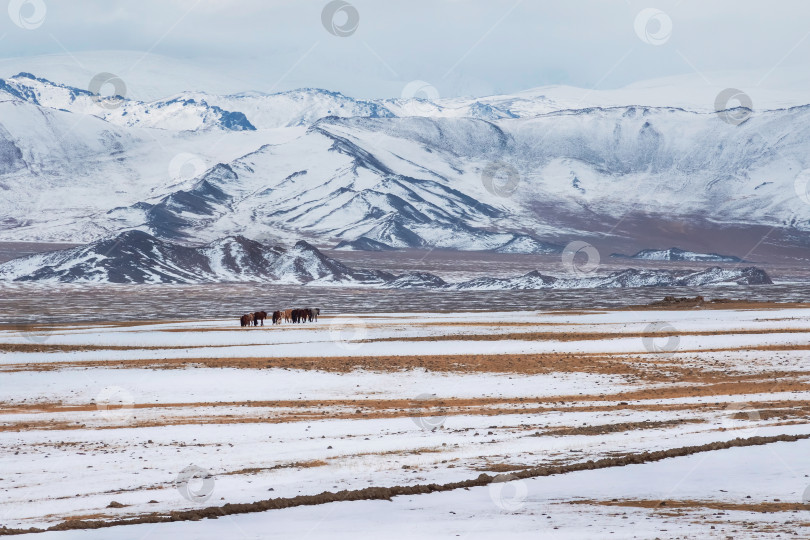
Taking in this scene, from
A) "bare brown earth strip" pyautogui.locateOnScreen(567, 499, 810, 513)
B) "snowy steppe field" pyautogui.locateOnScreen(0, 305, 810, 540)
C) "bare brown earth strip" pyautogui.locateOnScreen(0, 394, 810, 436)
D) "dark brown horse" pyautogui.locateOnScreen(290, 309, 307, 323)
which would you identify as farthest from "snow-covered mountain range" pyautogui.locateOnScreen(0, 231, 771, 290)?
"bare brown earth strip" pyautogui.locateOnScreen(567, 499, 810, 513)

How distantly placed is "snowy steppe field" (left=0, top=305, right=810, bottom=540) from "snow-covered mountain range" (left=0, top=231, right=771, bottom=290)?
112800 millimetres

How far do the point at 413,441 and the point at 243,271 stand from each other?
16309cm

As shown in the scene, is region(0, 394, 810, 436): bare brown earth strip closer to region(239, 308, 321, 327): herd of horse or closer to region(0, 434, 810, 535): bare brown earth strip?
region(0, 434, 810, 535): bare brown earth strip

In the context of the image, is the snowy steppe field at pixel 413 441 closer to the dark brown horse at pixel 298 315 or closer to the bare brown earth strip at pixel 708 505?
the bare brown earth strip at pixel 708 505

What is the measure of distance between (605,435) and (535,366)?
54.1ft

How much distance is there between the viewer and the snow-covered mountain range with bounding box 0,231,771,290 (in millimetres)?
161625

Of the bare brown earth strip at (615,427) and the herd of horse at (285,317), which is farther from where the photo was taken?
the herd of horse at (285,317)

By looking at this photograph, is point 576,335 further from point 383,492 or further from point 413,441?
point 383,492

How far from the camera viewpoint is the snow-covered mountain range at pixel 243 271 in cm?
16162

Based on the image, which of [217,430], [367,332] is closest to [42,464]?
[217,430]

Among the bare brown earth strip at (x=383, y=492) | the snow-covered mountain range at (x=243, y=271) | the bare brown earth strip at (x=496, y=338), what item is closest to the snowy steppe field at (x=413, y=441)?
the bare brown earth strip at (x=383, y=492)

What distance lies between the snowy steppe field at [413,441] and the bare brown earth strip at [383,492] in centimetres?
5

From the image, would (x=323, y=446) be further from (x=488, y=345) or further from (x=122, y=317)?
(x=122, y=317)

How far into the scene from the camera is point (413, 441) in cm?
2392
